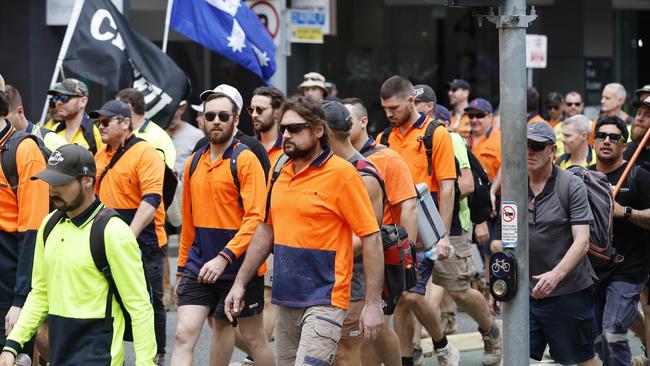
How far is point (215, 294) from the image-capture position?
8047mm

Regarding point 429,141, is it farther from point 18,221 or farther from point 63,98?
point 18,221

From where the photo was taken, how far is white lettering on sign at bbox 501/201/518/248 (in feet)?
22.0

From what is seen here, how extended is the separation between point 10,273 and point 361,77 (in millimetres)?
18213

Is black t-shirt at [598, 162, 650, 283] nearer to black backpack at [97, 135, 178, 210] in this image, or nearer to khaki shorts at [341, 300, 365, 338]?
khaki shorts at [341, 300, 365, 338]

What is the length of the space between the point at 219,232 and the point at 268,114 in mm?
1742

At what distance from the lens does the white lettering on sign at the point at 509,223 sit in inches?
264

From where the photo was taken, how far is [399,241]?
23.6 ft

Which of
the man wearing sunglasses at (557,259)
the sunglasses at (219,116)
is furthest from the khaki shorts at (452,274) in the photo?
the sunglasses at (219,116)

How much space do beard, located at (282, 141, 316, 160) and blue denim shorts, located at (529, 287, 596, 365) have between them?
77.4 inches

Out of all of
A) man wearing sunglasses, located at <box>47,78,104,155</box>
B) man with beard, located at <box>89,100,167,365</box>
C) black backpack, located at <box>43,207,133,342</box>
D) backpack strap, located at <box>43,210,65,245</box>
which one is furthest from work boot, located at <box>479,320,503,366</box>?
backpack strap, located at <box>43,210,65,245</box>

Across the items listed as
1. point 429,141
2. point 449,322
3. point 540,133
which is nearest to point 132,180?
point 429,141

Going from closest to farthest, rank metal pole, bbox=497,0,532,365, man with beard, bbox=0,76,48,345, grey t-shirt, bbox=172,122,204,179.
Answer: metal pole, bbox=497,0,532,365, man with beard, bbox=0,76,48,345, grey t-shirt, bbox=172,122,204,179

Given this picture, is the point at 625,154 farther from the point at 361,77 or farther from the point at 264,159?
the point at 361,77

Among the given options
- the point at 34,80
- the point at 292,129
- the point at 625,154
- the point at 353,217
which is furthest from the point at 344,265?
the point at 34,80
